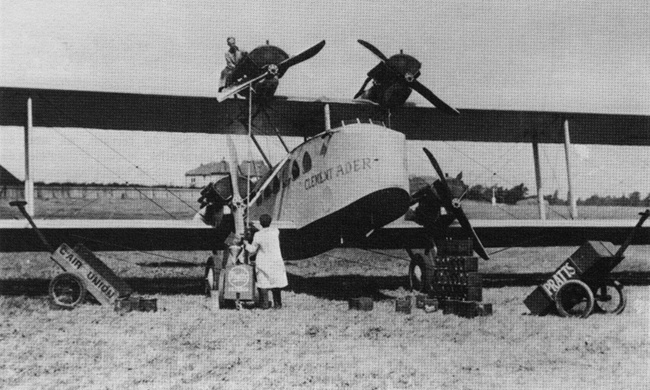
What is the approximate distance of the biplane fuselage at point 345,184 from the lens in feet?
29.6

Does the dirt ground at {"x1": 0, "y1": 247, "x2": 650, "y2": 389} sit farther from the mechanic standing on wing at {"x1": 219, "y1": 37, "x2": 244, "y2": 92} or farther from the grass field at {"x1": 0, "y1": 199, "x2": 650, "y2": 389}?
the mechanic standing on wing at {"x1": 219, "y1": 37, "x2": 244, "y2": 92}

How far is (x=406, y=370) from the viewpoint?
5.12 metres

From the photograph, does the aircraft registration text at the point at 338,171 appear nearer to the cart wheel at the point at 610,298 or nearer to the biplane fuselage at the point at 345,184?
the biplane fuselage at the point at 345,184

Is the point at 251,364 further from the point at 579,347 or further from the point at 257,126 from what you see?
the point at 257,126

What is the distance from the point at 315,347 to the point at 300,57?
6.52 meters

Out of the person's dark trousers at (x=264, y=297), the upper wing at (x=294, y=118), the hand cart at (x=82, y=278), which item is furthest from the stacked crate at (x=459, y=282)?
the hand cart at (x=82, y=278)

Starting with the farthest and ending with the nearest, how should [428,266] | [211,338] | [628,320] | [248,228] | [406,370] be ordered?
1. [428,266]
2. [248,228]
3. [628,320]
4. [211,338]
5. [406,370]

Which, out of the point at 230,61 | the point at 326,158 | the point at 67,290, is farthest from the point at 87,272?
the point at 230,61

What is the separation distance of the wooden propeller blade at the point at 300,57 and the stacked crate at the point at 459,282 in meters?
4.51

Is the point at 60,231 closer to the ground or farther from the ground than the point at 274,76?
closer to the ground

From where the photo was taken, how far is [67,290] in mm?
9539

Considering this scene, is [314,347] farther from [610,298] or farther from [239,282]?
[610,298]

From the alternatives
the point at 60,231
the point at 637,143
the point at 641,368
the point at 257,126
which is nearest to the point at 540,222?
the point at 637,143

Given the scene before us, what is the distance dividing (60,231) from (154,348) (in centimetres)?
656
